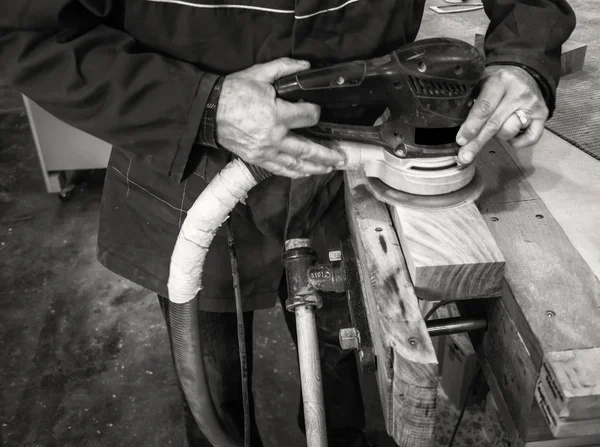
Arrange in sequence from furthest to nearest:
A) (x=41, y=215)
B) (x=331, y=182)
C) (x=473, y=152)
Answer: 1. (x=41, y=215)
2. (x=331, y=182)
3. (x=473, y=152)

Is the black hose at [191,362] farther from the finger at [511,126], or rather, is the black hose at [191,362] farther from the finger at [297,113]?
the finger at [511,126]

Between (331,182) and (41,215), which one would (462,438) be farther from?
(41,215)

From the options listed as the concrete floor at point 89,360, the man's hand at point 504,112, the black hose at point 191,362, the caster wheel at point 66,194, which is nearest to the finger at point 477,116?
the man's hand at point 504,112

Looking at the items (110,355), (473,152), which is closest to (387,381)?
(473,152)

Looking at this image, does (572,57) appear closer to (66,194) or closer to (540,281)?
(540,281)

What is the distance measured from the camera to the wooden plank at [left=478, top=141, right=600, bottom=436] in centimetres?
71

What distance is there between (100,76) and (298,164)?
304 mm

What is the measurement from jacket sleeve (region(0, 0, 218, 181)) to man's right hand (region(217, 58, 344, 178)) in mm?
40

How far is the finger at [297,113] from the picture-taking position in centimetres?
85

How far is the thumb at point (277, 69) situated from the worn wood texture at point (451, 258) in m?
0.28

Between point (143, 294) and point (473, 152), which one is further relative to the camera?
point (143, 294)

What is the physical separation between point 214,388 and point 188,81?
2.44ft

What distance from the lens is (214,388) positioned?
136 cm

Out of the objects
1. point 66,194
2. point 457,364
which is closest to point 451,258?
point 457,364
